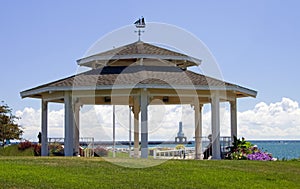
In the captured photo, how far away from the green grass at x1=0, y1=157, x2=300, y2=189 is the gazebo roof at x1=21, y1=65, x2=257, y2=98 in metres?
5.34

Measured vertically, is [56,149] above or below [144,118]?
below

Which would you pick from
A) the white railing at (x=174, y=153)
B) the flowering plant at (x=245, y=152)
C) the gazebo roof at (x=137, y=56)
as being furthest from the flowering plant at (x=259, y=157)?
the gazebo roof at (x=137, y=56)

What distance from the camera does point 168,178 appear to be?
15602 mm

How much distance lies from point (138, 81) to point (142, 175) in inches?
338

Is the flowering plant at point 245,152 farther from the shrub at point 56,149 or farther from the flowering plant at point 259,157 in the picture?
the shrub at point 56,149

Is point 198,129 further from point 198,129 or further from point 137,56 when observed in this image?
point 137,56

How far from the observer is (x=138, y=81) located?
24.1 m

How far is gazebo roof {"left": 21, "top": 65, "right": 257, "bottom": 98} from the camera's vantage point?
78.8 ft

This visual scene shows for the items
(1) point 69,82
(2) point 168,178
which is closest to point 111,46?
(1) point 69,82

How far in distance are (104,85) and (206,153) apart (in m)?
7.07

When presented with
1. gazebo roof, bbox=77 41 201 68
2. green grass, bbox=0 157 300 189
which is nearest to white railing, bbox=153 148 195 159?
gazebo roof, bbox=77 41 201 68

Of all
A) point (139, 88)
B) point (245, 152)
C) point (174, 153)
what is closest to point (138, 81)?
point (139, 88)

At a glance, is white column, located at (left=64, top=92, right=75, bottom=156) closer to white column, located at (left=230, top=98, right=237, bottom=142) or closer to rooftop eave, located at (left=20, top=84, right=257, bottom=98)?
rooftop eave, located at (left=20, top=84, right=257, bottom=98)

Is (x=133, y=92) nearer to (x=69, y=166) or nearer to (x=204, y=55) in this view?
(x=204, y=55)
